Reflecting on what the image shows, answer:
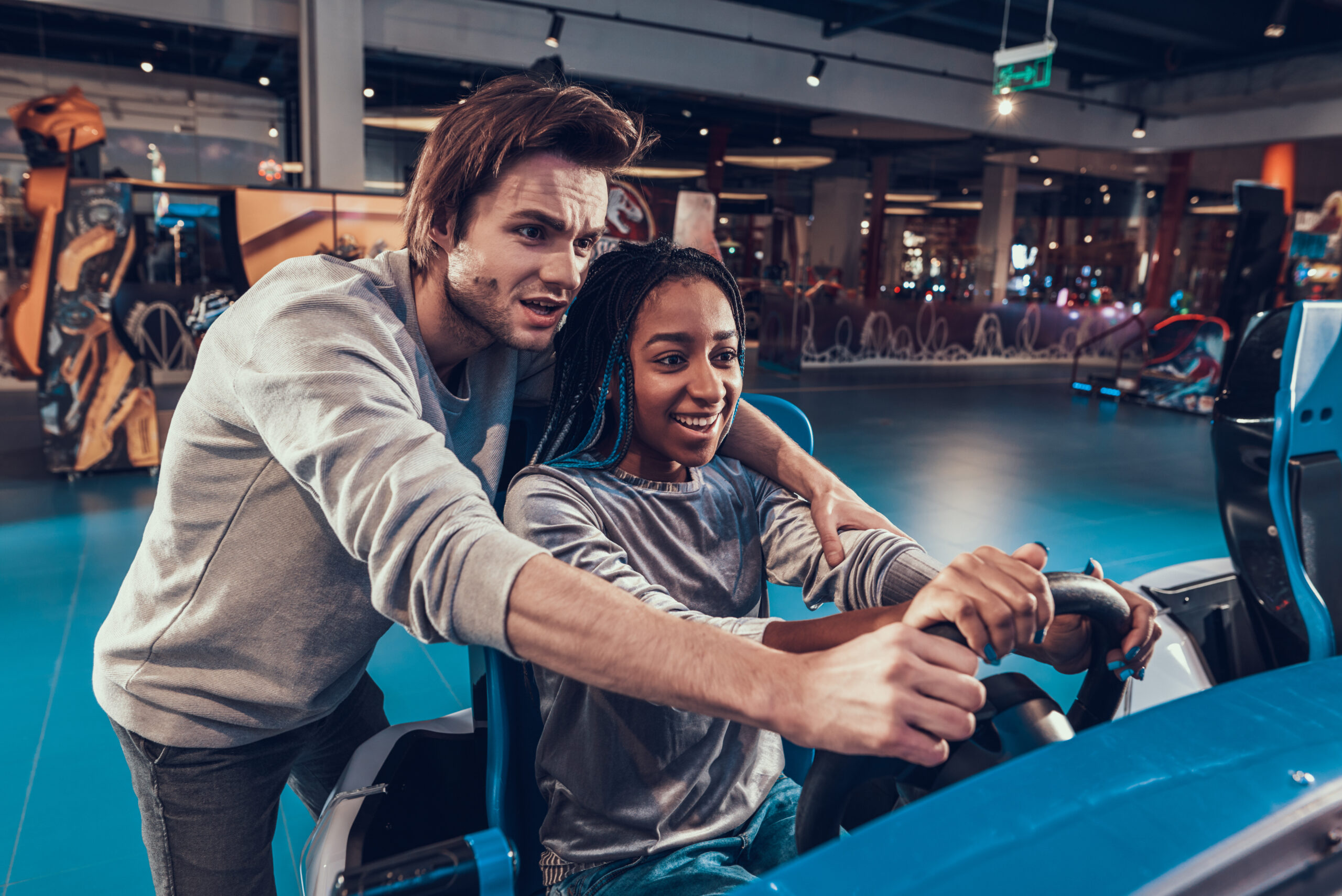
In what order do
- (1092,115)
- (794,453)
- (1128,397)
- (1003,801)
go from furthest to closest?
1. (1092,115)
2. (1128,397)
3. (794,453)
4. (1003,801)

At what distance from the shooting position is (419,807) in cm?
122

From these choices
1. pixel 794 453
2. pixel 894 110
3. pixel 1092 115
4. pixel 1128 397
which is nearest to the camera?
pixel 794 453

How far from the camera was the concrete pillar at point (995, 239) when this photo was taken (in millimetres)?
12711

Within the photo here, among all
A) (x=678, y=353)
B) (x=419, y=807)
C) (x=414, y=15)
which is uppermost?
(x=414, y=15)

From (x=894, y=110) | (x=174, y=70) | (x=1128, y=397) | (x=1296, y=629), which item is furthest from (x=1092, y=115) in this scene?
(x=1296, y=629)

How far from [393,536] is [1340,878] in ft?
2.86

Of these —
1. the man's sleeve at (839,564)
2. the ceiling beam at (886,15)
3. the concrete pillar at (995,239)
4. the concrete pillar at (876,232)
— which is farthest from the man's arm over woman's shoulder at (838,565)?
the concrete pillar at (995,239)

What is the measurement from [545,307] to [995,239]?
13107 millimetres

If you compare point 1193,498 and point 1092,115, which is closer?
point 1193,498

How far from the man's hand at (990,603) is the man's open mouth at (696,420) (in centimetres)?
48

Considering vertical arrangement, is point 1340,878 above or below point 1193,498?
above

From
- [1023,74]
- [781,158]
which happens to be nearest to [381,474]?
[1023,74]

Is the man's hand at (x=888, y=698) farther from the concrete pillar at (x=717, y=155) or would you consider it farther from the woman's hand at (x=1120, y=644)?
the concrete pillar at (x=717, y=155)

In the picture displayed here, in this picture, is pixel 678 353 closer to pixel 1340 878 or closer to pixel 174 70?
pixel 1340 878
